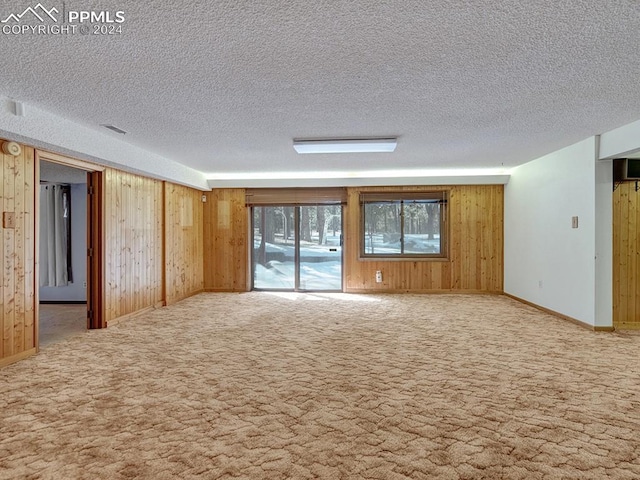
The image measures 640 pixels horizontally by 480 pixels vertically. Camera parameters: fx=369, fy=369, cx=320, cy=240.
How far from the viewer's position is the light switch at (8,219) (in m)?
3.60

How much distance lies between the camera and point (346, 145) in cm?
489

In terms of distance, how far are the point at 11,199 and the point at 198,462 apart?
3346mm

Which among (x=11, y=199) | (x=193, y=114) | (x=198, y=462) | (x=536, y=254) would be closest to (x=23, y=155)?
(x=11, y=199)

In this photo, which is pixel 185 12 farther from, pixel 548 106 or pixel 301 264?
pixel 301 264

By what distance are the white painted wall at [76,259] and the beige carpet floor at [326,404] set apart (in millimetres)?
2785

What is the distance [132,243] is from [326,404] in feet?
14.3

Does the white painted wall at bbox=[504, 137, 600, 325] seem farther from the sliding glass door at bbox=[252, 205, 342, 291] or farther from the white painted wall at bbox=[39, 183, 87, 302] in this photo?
the white painted wall at bbox=[39, 183, 87, 302]

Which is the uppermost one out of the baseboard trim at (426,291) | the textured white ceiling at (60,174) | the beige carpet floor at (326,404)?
the textured white ceiling at (60,174)

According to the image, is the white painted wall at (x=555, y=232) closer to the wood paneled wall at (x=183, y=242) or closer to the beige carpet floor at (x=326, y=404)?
the beige carpet floor at (x=326, y=404)

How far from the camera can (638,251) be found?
5.04m

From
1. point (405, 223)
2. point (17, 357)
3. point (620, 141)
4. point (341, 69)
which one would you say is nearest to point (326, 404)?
point (341, 69)

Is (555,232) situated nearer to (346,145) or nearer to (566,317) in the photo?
(566,317)

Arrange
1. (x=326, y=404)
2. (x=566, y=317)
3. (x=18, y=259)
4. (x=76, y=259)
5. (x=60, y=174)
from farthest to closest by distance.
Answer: (x=76, y=259), (x=60, y=174), (x=566, y=317), (x=18, y=259), (x=326, y=404)

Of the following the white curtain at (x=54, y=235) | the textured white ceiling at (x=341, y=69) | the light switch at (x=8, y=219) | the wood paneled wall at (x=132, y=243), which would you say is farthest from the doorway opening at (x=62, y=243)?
the textured white ceiling at (x=341, y=69)
